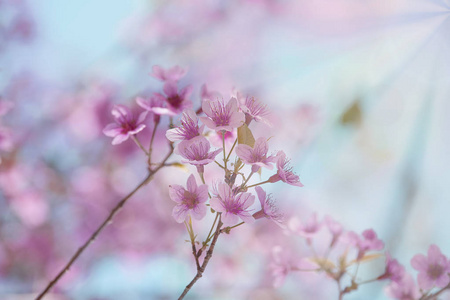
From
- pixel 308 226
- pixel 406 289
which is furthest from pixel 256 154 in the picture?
pixel 406 289

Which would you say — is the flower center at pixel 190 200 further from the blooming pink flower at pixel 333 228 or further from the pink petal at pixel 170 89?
the blooming pink flower at pixel 333 228

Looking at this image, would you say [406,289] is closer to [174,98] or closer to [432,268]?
[432,268]

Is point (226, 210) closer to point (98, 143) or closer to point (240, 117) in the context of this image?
point (240, 117)

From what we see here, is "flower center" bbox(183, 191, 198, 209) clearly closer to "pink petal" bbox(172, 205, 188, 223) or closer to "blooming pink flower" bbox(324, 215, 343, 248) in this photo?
"pink petal" bbox(172, 205, 188, 223)

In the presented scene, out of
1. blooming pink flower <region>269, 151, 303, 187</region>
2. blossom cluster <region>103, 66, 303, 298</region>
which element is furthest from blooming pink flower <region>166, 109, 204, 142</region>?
blooming pink flower <region>269, 151, 303, 187</region>

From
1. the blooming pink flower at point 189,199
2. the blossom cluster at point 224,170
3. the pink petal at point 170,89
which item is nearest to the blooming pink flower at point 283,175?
the blossom cluster at point 224,170
